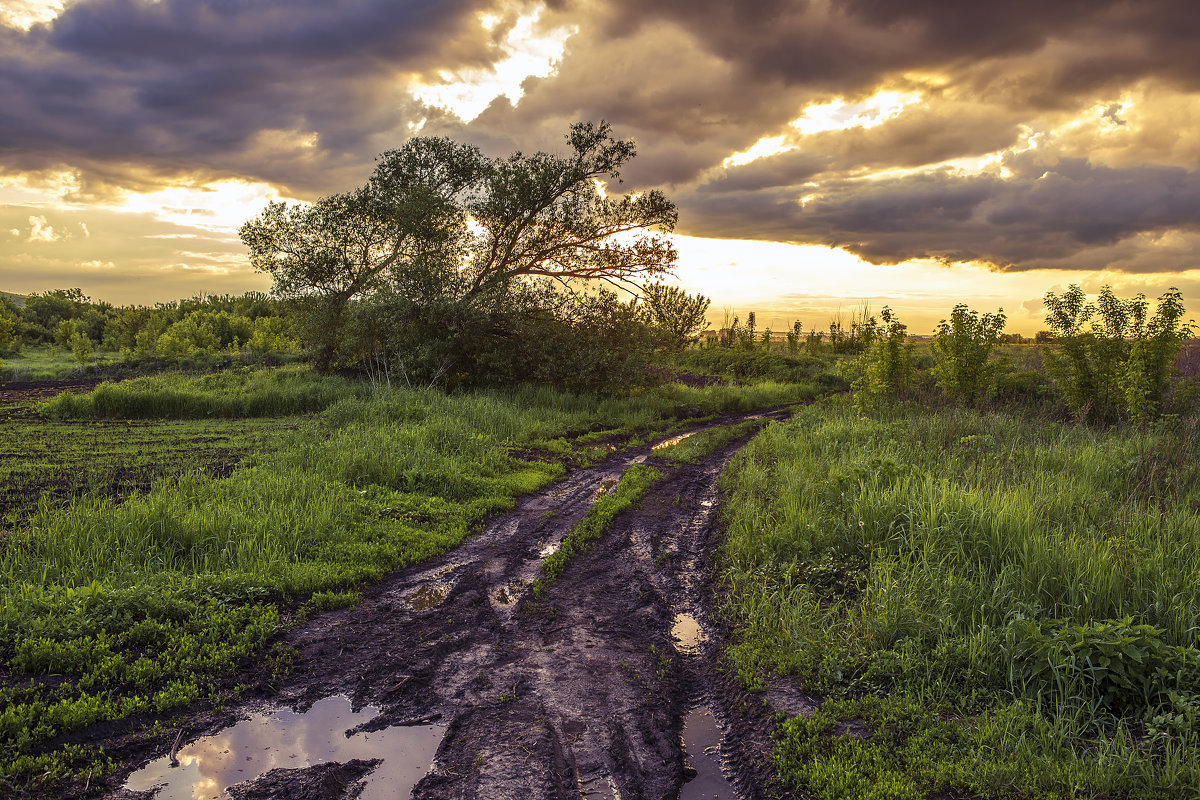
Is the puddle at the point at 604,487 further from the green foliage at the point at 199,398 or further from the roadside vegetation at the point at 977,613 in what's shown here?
the green foliage at the point at 199,398

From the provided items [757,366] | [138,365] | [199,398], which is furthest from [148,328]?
[757,366]

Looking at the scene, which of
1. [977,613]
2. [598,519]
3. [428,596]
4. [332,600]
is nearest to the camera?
[977,613]

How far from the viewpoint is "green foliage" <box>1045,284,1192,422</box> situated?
1198 centimetres

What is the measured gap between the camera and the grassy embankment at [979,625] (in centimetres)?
350

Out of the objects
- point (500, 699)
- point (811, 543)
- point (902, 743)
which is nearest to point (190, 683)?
point (500, 699)

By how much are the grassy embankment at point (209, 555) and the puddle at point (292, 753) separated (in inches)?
19.1

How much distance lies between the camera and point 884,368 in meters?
15.2

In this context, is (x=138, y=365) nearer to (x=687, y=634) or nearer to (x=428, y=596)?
(x=428, y=596)

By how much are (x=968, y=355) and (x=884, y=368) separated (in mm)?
2177

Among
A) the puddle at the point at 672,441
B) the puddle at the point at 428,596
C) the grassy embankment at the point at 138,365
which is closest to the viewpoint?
the puddle at the point at 428,596

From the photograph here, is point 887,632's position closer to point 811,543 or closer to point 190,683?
point 811,543

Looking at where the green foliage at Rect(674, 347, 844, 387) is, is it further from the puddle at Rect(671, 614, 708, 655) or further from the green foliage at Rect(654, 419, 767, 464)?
the puddle at Rect(671, 614, 708, 655)

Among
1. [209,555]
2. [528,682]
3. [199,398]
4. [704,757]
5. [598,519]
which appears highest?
[199,398]

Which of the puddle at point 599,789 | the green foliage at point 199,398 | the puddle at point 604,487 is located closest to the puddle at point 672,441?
the puddle at point 604,487
